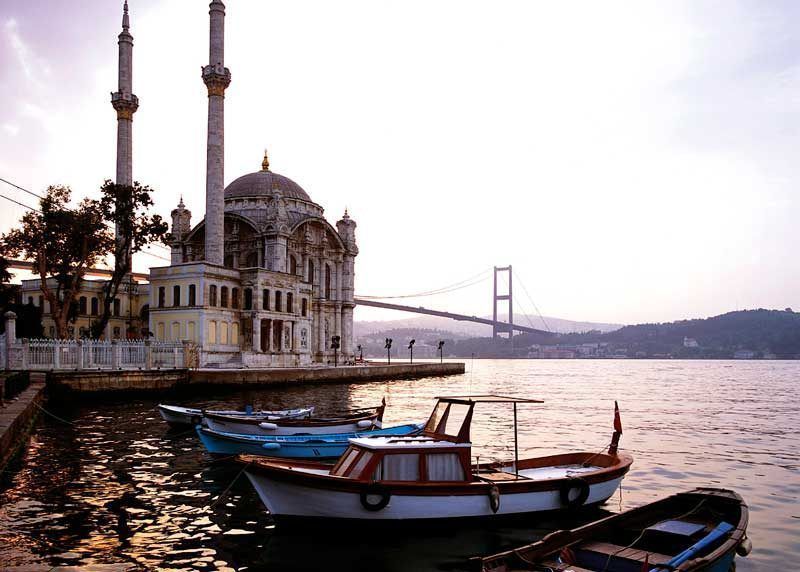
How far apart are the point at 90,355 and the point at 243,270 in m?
19.6

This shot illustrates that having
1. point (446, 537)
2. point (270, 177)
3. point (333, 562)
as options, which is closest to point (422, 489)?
point (446, 537)

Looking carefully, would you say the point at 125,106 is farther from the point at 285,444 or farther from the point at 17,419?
the point at 285,444

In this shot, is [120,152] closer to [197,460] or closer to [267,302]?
[267,302]

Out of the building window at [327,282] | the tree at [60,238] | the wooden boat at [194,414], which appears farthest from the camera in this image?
the building window at [327,282]

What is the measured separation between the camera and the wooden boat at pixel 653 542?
8.13 m

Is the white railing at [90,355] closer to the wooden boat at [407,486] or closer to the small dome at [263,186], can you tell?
the wooden boat at [407,486]

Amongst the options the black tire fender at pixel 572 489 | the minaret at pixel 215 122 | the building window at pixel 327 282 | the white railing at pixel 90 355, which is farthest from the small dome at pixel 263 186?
the black tire fender at pixel 572 489

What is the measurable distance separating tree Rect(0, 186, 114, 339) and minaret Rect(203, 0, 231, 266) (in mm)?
9301

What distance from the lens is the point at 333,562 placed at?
10.1 meters

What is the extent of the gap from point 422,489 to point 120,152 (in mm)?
51567

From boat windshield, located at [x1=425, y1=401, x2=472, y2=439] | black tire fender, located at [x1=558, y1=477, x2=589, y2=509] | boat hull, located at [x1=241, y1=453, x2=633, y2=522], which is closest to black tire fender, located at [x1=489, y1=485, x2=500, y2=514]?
boat hull, located at [x1=241, y1=453, x2=633, y2=522]

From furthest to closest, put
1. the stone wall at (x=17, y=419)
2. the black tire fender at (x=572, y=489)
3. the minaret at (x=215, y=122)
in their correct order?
the minaret at (x=215, y=122) → the stone wall at (x=17, y=419) → the black tire fender at (x=572, y=489)

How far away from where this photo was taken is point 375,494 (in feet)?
36.3

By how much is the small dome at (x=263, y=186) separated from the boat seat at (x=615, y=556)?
6013cm
